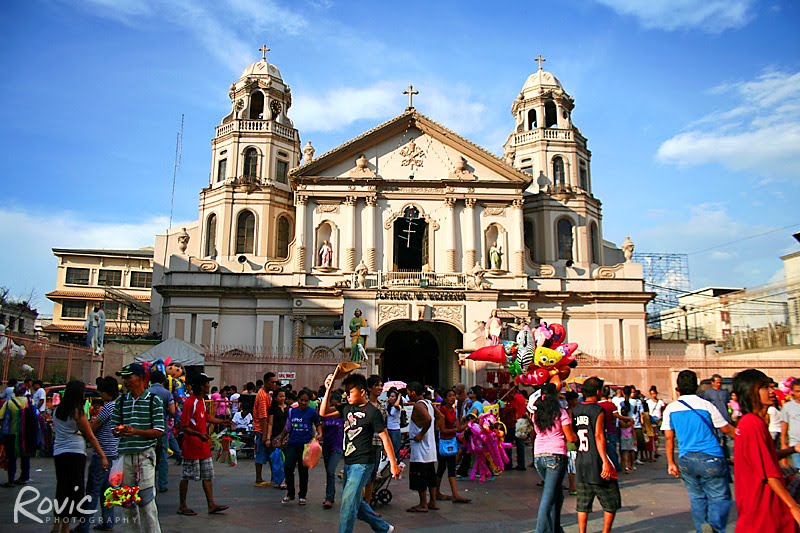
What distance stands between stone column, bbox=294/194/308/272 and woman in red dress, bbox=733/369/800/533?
95.8 feet

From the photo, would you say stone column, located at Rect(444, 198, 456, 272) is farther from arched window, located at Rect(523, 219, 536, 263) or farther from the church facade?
arched window, located at Rect(523, 219, 536, 263)

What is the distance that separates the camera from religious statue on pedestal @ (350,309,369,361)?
27875 millimetres

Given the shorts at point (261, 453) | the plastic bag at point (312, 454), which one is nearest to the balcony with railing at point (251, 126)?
the shorts at point (261, 453)

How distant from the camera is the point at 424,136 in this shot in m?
35.7

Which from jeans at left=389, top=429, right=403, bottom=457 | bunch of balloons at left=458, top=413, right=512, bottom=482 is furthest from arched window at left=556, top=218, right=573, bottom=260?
jeans at left=389, top=429, right=403, bottom=457

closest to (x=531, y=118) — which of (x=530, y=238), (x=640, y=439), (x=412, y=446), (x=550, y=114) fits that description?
(x=550, y=114)

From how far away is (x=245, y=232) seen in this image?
35969mm

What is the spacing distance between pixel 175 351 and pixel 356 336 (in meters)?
7.60

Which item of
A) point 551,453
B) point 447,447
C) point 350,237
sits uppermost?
point 350,237

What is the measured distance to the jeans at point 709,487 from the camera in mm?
7230

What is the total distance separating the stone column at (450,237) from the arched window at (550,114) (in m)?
8.85

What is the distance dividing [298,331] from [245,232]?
6769mm

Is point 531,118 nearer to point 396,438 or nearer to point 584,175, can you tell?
point 584,175

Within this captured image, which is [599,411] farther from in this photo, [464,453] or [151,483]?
[464,453]
